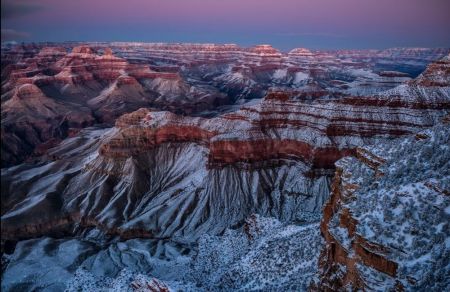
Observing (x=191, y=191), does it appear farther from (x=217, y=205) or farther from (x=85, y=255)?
(x=85, y=255)

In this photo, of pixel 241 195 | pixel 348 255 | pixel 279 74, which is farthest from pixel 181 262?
pixel 279 74

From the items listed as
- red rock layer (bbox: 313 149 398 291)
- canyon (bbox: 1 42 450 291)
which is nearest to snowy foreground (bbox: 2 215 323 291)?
canyon (bbox: 1 42 450 291)

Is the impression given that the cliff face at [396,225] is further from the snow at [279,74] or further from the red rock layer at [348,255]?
the snow at [279,74]

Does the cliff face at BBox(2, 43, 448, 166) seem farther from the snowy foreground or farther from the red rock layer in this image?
the red rock layer

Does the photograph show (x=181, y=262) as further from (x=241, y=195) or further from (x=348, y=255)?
(x=348, y=255)

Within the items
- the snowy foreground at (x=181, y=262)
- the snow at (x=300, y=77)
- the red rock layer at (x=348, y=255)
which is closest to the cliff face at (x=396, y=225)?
the red rock layer at (x=348, y=255)

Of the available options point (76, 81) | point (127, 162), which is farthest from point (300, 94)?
point (76, 81)
